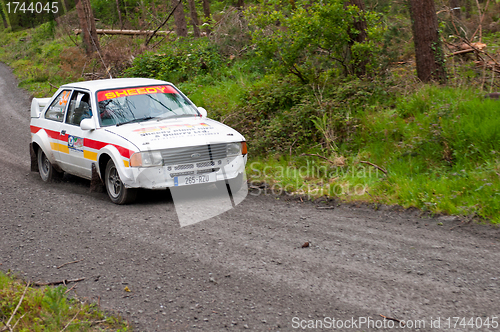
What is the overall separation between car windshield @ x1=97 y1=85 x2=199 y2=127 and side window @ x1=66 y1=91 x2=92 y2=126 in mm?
264

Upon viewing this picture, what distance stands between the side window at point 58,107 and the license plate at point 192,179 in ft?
9.92

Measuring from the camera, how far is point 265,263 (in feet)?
15.6

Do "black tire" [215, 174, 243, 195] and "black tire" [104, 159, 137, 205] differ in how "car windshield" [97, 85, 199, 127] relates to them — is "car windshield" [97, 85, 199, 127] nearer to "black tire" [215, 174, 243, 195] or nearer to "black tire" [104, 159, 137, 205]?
"black tire" [104, 159, 137, 205]

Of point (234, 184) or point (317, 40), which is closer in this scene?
point (234, 184)

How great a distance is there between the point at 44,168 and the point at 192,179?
3.91 m

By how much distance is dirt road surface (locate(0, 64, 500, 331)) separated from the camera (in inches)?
147

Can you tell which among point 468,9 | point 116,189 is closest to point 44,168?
point 116,189

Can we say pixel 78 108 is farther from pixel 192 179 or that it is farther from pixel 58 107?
pixel 192 179

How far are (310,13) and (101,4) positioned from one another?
3589 cm

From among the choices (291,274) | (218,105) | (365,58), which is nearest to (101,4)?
(218,105)

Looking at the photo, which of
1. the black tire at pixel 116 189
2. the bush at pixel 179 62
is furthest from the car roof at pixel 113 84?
the bush at pixel 179 62

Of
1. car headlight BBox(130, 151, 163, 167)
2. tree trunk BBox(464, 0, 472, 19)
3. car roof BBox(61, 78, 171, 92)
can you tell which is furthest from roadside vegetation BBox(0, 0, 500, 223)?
car roof BBox(61, 78, 171, 92)

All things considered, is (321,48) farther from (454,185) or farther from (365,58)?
(454,185)

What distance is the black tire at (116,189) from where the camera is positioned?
7.04 metres
